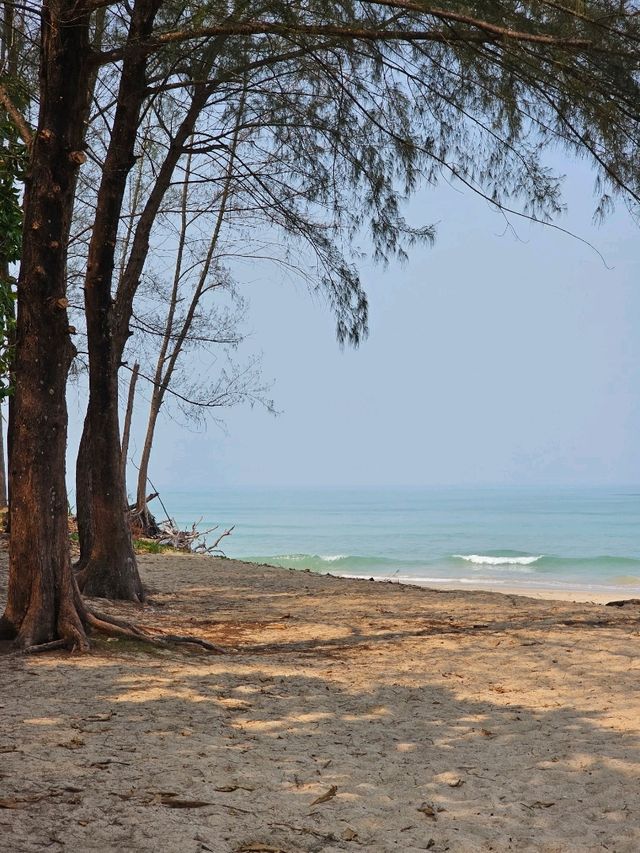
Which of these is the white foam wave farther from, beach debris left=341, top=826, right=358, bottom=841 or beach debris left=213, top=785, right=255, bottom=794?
beach debris left=341, top=826, right=358, bottom=841

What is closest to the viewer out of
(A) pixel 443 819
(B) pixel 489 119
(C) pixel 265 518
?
(A) pixel 443 819

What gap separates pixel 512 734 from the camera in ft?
14.5

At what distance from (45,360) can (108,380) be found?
2.31 metres

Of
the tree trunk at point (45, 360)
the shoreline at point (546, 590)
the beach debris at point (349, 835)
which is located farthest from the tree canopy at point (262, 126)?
the shoreline at point (546, 590)

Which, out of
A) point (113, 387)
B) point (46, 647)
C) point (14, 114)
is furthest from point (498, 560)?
point (46, 647)

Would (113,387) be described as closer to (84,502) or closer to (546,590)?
(84,502)

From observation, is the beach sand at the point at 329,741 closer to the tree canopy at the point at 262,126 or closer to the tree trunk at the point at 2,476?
the tree canopy at the point at 262,126

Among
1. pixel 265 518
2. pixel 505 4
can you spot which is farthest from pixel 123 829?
pixel 265 518

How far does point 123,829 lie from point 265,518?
169 feet

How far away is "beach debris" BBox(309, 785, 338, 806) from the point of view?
133 inches

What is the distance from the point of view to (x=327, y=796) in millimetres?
3451

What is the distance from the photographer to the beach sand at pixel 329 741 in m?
3.11

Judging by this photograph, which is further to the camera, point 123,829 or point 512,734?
point 512,734

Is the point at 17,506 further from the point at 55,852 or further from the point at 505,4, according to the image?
the point at 505,4
